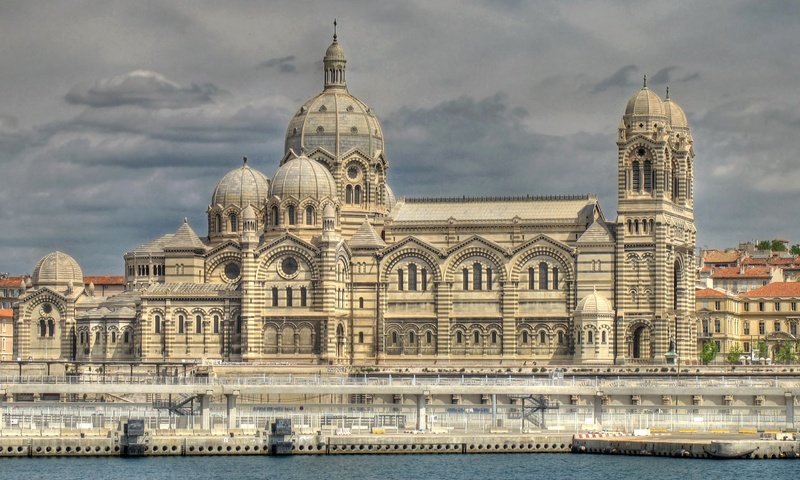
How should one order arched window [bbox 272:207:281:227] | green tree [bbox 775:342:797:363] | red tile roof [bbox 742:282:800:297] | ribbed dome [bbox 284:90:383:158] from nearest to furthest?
arched window [bbox 272:207:281:227] < ribbed dome [bbox 284:90:383:158] < green tree [bbox 775:342:797:363] < red tile roof [bbox 742:282:800:297]

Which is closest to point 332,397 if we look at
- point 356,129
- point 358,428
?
point 358,428

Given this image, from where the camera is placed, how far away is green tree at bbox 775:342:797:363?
15810 cm

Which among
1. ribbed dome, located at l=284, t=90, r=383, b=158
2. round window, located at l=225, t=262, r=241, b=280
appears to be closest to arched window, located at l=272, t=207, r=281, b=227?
round window, located at l=225, t=262, r=241, b=280

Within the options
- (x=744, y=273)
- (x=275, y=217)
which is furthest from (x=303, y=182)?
(x=744, y=273)

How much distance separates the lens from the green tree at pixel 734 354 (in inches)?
6179

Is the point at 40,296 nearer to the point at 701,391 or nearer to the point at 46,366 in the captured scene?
the point at 46,366

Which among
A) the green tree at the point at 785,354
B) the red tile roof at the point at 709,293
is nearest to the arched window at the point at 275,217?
the red tile roof at the point at 709,293

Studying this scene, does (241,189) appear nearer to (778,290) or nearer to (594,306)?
(594,306)

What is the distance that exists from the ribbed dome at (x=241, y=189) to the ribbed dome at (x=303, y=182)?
380 centimetres

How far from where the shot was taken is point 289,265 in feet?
490

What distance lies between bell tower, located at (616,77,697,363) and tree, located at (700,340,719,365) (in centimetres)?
692

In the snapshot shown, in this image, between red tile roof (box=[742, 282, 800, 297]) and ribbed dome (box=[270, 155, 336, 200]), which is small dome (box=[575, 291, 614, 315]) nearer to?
ribbed dome (box=[270, 155, 336, 200])

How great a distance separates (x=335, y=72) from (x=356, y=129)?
493 cm

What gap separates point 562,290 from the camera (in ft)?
482
